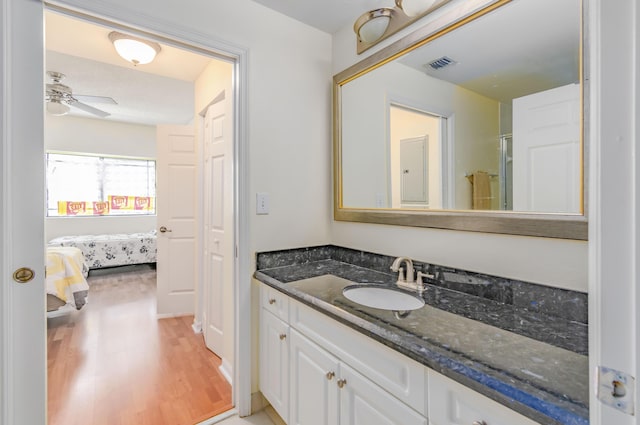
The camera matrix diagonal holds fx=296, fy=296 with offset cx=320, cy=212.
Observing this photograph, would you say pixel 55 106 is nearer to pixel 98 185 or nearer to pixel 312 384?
pixel 98 185

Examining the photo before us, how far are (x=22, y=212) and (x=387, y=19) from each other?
1865 millimetres

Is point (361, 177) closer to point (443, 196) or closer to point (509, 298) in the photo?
point (443, 196)

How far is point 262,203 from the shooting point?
173cm

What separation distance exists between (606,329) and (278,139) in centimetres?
164

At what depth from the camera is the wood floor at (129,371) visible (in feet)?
5.66

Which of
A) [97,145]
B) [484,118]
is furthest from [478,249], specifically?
[97,145]

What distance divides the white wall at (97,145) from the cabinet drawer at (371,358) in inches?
209

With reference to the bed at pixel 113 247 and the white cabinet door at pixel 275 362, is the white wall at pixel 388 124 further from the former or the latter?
the bed at pixel 113 247

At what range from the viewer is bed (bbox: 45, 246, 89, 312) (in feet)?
9.30

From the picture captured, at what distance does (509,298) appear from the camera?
45.3 inches

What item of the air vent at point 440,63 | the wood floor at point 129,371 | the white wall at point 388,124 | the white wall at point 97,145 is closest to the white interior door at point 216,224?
the wood floor at point 129,371

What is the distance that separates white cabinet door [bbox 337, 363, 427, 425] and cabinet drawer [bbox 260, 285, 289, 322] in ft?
1.44

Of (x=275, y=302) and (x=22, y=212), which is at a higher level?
(x=22, y=212)

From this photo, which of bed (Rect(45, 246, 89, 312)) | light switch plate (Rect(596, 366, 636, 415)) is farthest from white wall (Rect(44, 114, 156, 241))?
light switch plate (Rect(596, 366, 636, 415))
